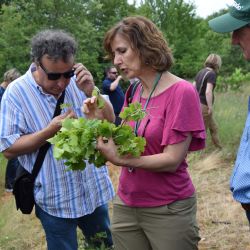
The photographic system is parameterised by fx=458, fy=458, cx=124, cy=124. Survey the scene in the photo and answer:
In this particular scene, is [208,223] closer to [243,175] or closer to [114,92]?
[243,175]

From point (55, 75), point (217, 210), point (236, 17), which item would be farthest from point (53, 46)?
point (217, 210)

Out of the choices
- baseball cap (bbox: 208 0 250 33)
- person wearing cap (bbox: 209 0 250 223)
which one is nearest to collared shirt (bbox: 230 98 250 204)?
person wearing cap (bbox: 209 0 250 223)

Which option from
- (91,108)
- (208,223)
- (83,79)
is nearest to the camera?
(91,108)

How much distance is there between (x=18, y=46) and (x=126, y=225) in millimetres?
14120

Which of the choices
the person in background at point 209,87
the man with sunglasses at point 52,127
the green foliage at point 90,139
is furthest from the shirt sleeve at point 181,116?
the person in background at point 209,87

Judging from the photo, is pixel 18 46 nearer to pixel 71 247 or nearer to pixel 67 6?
pixel 67 6

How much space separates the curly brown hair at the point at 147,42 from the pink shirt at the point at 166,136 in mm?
184

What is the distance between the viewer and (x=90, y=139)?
2.41m

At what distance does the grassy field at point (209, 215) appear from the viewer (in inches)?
185

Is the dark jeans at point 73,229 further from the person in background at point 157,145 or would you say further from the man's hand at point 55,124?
the man's hand at point 55,124

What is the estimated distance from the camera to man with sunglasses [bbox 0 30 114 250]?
9.52 feet

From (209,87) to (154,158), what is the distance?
5.46 metres

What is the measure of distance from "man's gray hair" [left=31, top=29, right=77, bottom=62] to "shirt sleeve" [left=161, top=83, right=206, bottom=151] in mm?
807

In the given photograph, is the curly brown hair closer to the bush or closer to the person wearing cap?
the person wearing cap
